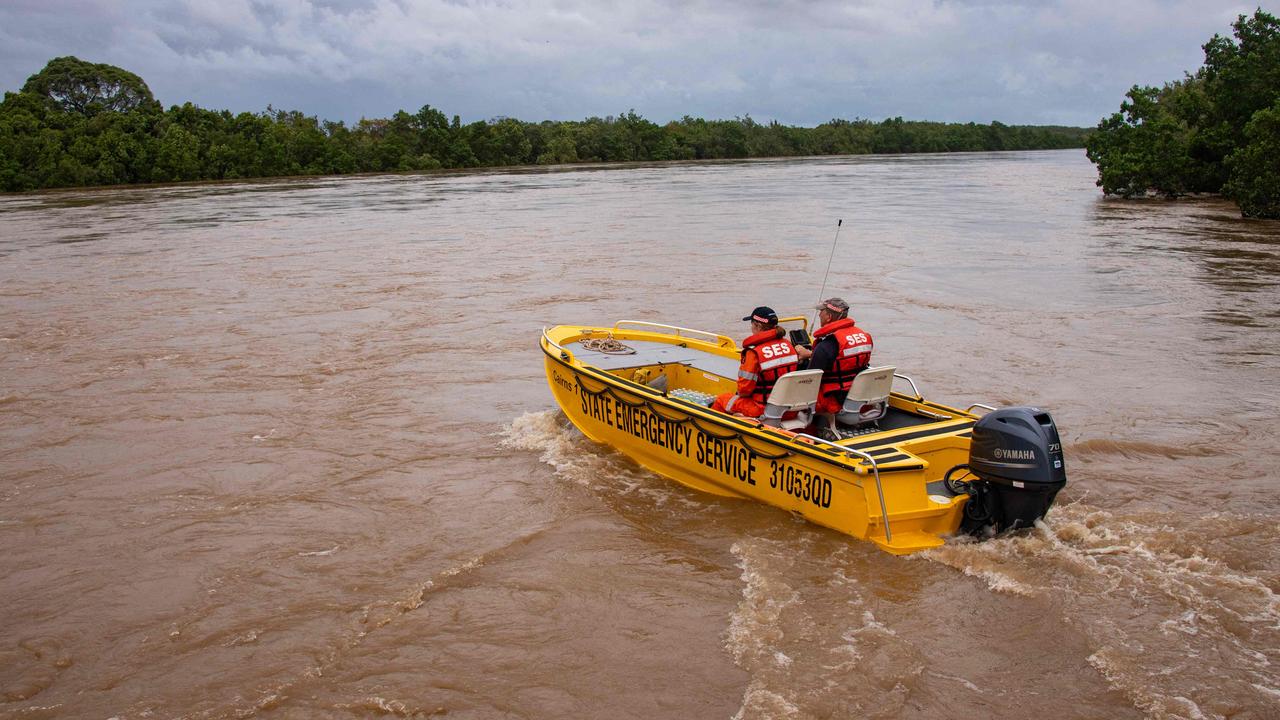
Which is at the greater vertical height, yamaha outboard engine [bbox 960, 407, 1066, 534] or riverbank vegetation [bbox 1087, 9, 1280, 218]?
riverbank vegetation [bbox 1087, 9, 1280, 218]

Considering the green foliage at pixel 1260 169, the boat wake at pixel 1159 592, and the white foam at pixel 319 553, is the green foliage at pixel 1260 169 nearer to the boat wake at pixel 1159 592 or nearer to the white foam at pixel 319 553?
the boat wake at pixel 1159 592

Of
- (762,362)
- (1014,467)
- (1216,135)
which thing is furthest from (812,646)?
(1216,135)

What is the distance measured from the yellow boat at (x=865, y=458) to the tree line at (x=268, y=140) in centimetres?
5582

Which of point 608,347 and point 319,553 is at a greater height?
point 608,347

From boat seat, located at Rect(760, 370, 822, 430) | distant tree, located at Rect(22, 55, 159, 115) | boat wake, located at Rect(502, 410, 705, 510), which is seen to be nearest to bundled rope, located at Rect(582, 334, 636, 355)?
boat wake, located at Rect(502, 410, 705, 510)

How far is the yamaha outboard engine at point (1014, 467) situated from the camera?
6309 mm

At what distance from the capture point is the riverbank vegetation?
27547 millimetres

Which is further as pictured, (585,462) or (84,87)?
(84,87)

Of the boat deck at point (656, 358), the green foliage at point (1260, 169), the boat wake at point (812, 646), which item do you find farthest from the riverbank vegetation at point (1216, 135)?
the boat wake at point (812, 646)

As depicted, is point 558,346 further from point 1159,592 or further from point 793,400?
point 1159,592

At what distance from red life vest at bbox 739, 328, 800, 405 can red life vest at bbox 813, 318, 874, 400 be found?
0.28 meters

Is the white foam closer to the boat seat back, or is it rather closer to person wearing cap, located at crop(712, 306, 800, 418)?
person wearing cap, located at crop(712, 306, 800, 418)

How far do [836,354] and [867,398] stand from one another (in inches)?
16.7

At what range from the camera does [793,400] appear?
738cm
